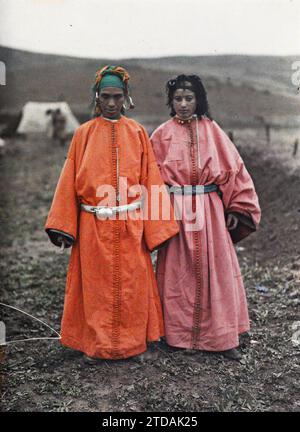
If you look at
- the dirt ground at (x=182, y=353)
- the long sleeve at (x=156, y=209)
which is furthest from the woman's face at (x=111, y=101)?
the dirt ground at (x=182, y=353)

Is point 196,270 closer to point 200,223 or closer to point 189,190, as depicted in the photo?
point 200,223

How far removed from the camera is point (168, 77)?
4.79 m

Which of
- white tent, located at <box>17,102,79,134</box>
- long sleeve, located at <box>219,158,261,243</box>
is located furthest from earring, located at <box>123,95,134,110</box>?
white tent, located at <box>17,102,79,134</box>

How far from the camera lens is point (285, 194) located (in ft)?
17.3

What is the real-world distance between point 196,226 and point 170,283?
15.4 inches

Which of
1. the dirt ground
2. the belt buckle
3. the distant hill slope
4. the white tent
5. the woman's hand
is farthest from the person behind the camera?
the white tent

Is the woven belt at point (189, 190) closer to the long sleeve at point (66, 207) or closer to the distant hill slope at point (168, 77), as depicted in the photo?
the long sleeve at point (66, 207)

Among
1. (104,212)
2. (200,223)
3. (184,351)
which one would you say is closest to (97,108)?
(104,212)

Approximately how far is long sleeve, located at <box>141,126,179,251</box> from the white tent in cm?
401

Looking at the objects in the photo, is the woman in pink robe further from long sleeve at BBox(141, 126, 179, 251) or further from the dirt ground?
the dirt ground

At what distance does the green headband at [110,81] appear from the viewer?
279 cm

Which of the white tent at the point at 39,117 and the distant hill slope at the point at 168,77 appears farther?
the white tent at the point at 39,117

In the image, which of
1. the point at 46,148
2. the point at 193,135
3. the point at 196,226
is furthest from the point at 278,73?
the point at 46,148

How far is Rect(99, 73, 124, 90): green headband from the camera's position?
279 centimetres
